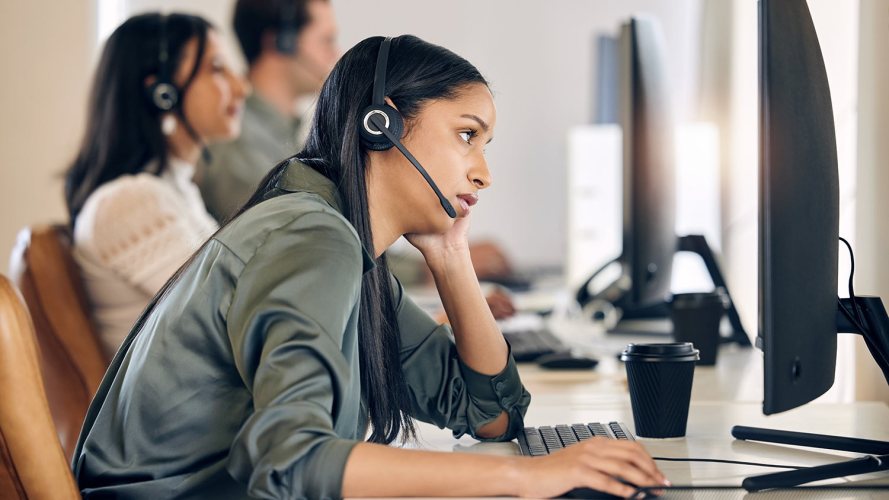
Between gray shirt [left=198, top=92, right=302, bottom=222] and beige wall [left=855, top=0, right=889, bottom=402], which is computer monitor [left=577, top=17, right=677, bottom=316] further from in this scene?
gray shirt [left=198, top=92, right=302, bottom=222]

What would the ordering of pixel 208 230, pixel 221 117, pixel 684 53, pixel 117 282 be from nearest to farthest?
pixel 117 282
pixel 208 230
pixel 221 117
pixel 684 53

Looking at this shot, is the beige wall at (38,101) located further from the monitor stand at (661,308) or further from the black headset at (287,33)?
the monitor stand at (661,308)

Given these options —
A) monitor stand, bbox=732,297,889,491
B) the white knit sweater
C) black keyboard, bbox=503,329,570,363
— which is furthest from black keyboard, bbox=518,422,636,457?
Result: the white knit sweater

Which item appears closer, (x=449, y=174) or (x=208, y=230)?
(x=449, y=174)

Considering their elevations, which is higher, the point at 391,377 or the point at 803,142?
the point at 803,142

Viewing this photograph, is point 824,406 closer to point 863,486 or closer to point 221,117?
point 863,486

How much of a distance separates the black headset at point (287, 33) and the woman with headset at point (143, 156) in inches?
57.7

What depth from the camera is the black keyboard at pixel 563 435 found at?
44.8 inches

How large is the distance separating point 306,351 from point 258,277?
3.8 inches

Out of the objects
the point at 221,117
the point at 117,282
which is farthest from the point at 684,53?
the point at 117,282

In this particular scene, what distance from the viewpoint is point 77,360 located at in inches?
73.7

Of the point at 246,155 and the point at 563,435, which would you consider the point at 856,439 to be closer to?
the point at 563,435

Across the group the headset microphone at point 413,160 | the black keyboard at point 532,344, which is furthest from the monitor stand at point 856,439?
the black keyboard at point 532,344

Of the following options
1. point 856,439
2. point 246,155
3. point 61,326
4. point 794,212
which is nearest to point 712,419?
point 856,439
